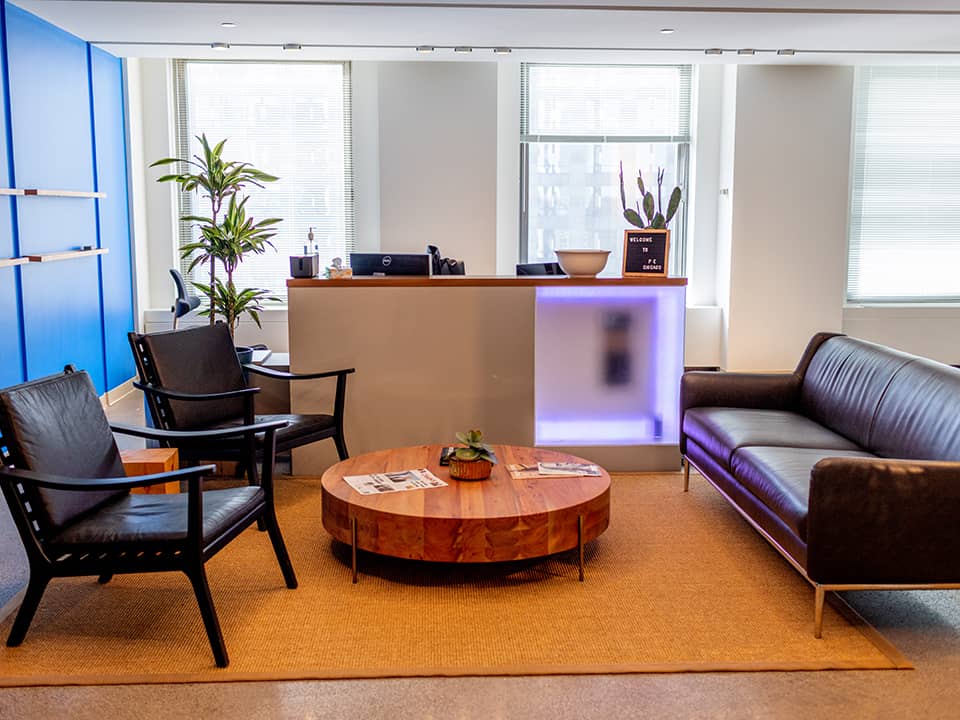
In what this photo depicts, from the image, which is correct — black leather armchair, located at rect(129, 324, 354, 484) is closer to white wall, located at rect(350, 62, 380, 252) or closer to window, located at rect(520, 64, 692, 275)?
white wall, located at rect(350, 62, 380, 252)

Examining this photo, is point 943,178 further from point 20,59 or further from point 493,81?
point 20,59

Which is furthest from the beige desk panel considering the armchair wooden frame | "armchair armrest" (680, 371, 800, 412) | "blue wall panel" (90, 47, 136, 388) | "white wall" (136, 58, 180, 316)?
"white wall" (136, 58, 180, 316)

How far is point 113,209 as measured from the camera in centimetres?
800

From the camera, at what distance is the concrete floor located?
2.83 metres

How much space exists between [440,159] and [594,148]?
5.08ft

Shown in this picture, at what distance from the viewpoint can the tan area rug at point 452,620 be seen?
312 centimetres

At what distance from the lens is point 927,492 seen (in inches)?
127

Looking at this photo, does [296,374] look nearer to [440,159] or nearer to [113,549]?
[113,549]

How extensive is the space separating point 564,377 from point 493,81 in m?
4.08

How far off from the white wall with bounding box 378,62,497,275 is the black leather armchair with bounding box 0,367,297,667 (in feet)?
18.2

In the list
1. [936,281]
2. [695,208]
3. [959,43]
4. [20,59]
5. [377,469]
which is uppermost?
[959,43]

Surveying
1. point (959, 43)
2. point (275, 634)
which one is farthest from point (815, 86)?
point (275, 634)

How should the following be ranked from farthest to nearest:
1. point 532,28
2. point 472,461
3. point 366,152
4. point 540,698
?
1. point 366,152
2. point 532,28
3. point 472,461
4. point 540,698

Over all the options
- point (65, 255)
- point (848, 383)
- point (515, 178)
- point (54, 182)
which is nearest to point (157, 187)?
point (54, 182)
